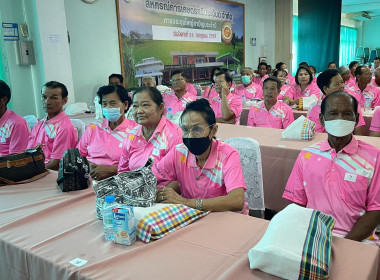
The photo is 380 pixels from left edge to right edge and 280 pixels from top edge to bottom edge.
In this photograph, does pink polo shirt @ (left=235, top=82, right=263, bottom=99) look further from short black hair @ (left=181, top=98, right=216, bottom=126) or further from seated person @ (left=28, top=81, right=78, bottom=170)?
short black hair @ (left=181, top=98, right=216, bottom=126)

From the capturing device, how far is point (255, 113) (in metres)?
4.02

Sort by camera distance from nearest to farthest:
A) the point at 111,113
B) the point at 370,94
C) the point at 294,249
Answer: the point at 294,249 < the point at 111,113 < the point at 370,94

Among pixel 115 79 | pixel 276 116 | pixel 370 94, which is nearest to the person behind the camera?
pixel 276 116

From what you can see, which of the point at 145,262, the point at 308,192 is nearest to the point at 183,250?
the point at 145,262

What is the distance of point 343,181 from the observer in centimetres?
172

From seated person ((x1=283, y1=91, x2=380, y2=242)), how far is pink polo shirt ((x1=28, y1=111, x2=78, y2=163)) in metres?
1.79

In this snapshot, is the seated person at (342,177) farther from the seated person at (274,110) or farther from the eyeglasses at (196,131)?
the seated person at (274,110)

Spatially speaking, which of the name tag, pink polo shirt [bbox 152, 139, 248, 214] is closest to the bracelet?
pink polo shirt [bbox 152, 139, 248, 214]

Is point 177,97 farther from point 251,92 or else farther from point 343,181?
point 343,181

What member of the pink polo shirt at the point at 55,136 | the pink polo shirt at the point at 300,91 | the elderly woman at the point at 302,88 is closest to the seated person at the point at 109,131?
the pink polo shirt at the point at 55,136

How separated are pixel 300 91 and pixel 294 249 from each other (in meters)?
4.75

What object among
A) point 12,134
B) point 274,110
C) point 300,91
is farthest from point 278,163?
point 300,91

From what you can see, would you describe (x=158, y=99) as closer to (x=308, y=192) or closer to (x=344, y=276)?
(x=308, y=192)

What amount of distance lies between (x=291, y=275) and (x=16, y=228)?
3.72 ft
